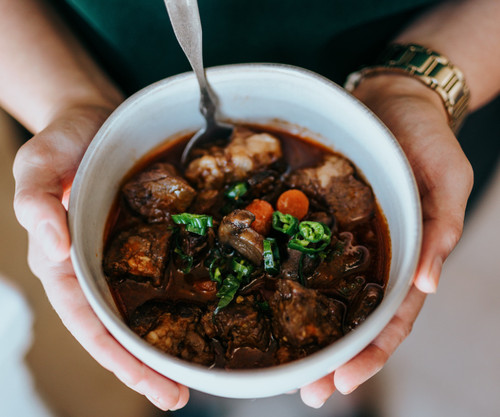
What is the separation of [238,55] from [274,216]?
102 centimetres

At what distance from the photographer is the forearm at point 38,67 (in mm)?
1896

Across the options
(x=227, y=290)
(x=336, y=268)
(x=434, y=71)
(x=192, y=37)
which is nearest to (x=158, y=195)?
(x=227, y=290)

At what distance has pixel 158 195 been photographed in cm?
152

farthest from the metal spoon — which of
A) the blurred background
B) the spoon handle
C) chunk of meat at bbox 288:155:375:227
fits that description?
the blurred background

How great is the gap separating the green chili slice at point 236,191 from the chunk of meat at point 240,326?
39 centimetres

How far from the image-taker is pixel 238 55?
2.11 metres

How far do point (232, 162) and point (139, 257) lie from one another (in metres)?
0.50

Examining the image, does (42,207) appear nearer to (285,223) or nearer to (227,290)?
(227,290)

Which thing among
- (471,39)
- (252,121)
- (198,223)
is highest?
(471,39)

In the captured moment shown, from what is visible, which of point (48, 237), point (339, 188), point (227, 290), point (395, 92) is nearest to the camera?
point (48, 237)

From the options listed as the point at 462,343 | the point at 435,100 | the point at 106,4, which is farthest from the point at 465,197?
the point at 106,4

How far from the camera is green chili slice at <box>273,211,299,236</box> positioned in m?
1.40

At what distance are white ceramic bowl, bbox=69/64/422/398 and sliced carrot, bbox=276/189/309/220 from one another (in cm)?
24

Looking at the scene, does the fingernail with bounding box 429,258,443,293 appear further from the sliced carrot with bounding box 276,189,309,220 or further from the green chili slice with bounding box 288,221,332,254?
the sliced carrot with bounding box 276,189,309,220
